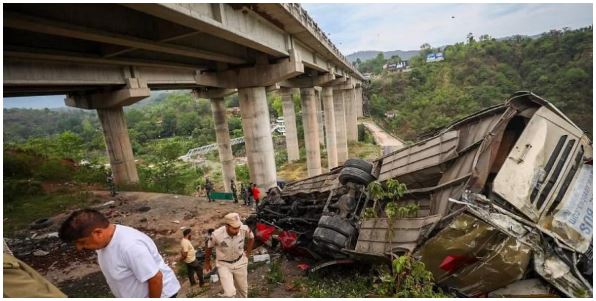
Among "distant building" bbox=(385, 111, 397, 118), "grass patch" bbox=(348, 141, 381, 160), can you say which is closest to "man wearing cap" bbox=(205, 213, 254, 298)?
"grass patch" bbox=(348, 141, 381, 160)

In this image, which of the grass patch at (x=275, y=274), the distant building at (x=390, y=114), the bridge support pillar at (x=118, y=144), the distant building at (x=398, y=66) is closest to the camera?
the grass patch at (x=275, y=274)

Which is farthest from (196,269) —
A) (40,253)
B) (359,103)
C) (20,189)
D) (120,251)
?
(359,103)

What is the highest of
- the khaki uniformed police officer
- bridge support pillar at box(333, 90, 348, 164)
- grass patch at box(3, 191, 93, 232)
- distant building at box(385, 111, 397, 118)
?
the khaki uniformed police officer

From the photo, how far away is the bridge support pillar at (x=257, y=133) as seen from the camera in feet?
37.5

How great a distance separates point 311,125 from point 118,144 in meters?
11.6

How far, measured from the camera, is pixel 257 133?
11.6 meters

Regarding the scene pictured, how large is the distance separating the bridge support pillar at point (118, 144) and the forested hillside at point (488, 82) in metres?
38.8

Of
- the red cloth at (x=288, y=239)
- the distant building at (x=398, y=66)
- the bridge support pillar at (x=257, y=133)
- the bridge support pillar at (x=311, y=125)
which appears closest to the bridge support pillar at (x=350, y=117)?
the bridge support pillar at (x=311, y=125)

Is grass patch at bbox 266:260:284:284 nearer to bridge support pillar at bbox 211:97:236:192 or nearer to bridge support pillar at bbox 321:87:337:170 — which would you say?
bridge support pillar at bbox 211:97:236:192

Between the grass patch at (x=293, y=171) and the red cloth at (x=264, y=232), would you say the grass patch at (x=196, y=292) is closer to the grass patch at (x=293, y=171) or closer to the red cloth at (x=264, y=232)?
the red cloth at (x=264, y=232)

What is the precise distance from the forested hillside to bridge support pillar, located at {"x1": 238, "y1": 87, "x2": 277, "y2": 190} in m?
37.5

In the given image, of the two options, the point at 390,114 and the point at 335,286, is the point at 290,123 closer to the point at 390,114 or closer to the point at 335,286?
the point at 335,286

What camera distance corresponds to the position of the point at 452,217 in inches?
167

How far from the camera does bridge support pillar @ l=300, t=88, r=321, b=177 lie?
854 inches
